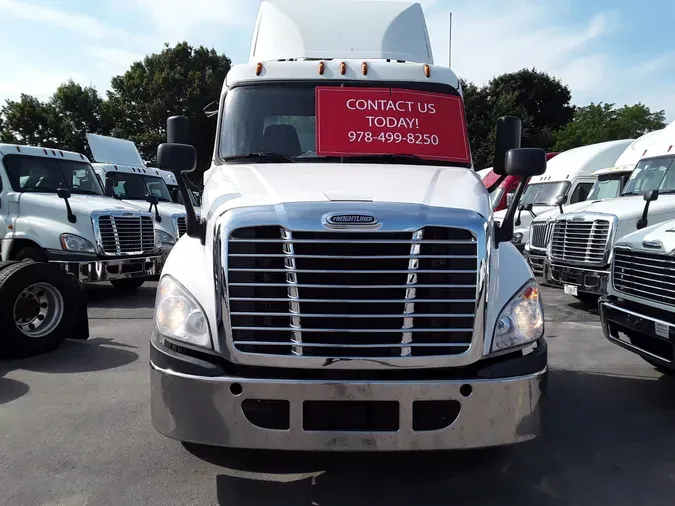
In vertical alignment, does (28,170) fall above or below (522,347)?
above

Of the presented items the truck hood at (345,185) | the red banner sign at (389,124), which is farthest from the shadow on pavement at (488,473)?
the red banner sign at (389,124)

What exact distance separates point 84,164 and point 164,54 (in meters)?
24.2

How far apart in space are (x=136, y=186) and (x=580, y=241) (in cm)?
920

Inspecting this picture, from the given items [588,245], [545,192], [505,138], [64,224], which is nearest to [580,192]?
[545,192]

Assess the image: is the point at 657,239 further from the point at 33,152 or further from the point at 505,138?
the point at 33,152

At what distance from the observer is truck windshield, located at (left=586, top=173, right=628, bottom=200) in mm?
10914

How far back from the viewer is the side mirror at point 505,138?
173 inches

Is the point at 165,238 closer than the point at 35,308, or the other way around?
the point at 35,308

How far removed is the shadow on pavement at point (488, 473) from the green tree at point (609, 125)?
92.4ft

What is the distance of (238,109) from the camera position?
4547 millimetres

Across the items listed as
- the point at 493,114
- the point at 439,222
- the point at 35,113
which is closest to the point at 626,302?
the point at 439,222

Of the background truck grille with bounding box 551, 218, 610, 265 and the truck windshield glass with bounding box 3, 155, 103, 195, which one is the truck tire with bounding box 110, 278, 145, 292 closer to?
the truck windshield glass with bounding box 3, 155, 103, 195

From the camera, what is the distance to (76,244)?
29.0ft

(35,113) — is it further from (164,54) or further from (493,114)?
(493,114)
